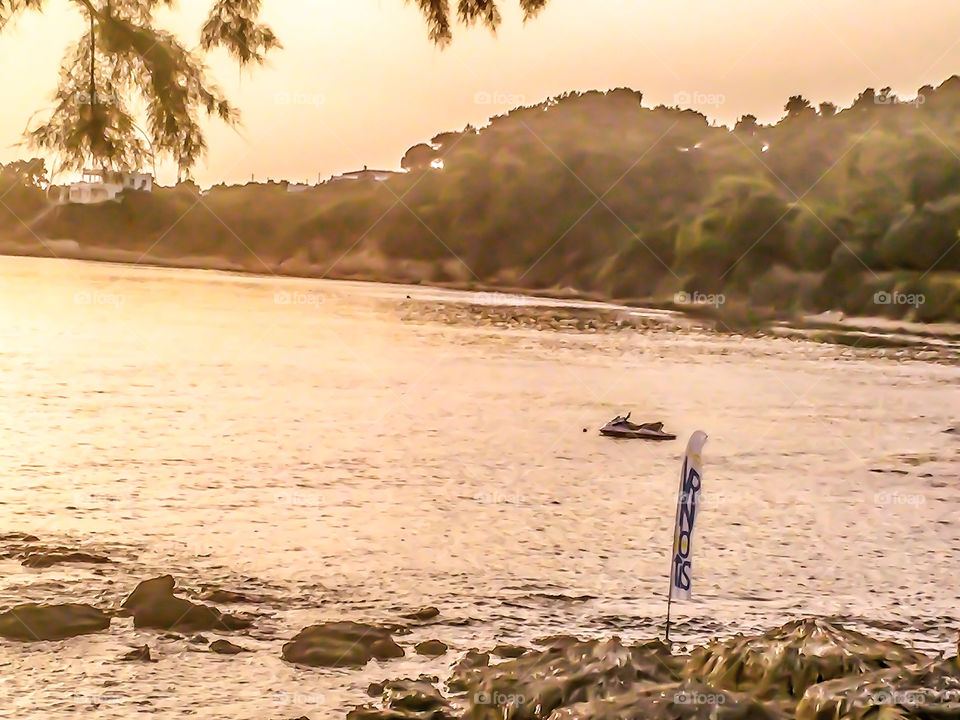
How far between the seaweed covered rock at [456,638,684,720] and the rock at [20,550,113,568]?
3244 mm

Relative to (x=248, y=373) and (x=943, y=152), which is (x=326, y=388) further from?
(x=943, y=152)

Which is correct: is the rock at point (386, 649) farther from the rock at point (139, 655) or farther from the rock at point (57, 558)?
the rock at point (57, 558)

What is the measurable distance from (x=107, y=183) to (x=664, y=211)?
31.8 meters

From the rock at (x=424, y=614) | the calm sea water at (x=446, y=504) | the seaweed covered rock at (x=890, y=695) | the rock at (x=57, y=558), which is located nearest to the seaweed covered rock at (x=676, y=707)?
the seaweed covered rock at (x=890, y=695)

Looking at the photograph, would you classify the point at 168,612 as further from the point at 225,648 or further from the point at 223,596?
the point at 223,596

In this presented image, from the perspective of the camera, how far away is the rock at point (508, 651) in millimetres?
4957

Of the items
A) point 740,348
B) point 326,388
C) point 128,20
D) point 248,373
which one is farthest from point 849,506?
point 740,348

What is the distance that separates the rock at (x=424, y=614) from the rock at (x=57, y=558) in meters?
1.93

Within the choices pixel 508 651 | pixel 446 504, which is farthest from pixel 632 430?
pixel 508 651

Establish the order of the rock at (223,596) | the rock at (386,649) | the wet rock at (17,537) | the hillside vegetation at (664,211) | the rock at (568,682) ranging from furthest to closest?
the hillside vegetation at (664,211)
the wet rock at (17,537)
the rock at (223,596)
the rock at (386,649)
the rock at (568,682)

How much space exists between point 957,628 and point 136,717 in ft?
12.0

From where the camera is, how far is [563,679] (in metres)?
3.87

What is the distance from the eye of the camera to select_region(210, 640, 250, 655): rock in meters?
5.00

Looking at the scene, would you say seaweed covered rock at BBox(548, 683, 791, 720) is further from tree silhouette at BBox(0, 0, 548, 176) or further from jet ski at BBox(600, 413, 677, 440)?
jet ski at BBox(600, 413, 677, 440)
